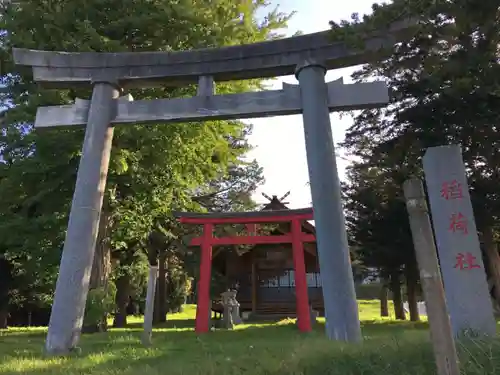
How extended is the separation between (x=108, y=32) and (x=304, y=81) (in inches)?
234

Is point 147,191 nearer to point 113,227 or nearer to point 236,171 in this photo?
point 113,227

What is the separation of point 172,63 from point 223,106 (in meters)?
1.29

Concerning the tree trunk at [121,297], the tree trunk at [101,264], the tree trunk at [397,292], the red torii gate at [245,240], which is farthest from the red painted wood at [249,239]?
the tree trunk at [121,297]

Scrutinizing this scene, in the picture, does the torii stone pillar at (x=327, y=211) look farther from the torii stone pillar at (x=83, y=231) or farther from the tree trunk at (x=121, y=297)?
the tree trunk at (x=121, y=297)

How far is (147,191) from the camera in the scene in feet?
39.0

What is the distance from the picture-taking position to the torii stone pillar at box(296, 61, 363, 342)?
20.8ft

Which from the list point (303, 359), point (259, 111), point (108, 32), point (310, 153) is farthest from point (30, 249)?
point (303, 359)

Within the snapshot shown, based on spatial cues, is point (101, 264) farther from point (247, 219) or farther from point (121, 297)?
point (121, 297)

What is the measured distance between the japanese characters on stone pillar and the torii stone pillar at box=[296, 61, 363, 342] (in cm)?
131

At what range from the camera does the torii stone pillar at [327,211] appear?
→ 6336mm

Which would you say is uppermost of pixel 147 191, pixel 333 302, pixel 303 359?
pixel 147 191

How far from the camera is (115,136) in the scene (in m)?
11.0

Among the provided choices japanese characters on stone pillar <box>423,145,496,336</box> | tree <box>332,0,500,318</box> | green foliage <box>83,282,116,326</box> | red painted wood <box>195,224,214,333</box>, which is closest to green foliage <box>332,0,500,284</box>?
tree <box>332,0,500,318</box>

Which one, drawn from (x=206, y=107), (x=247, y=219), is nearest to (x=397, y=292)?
(x=247, y=219)
